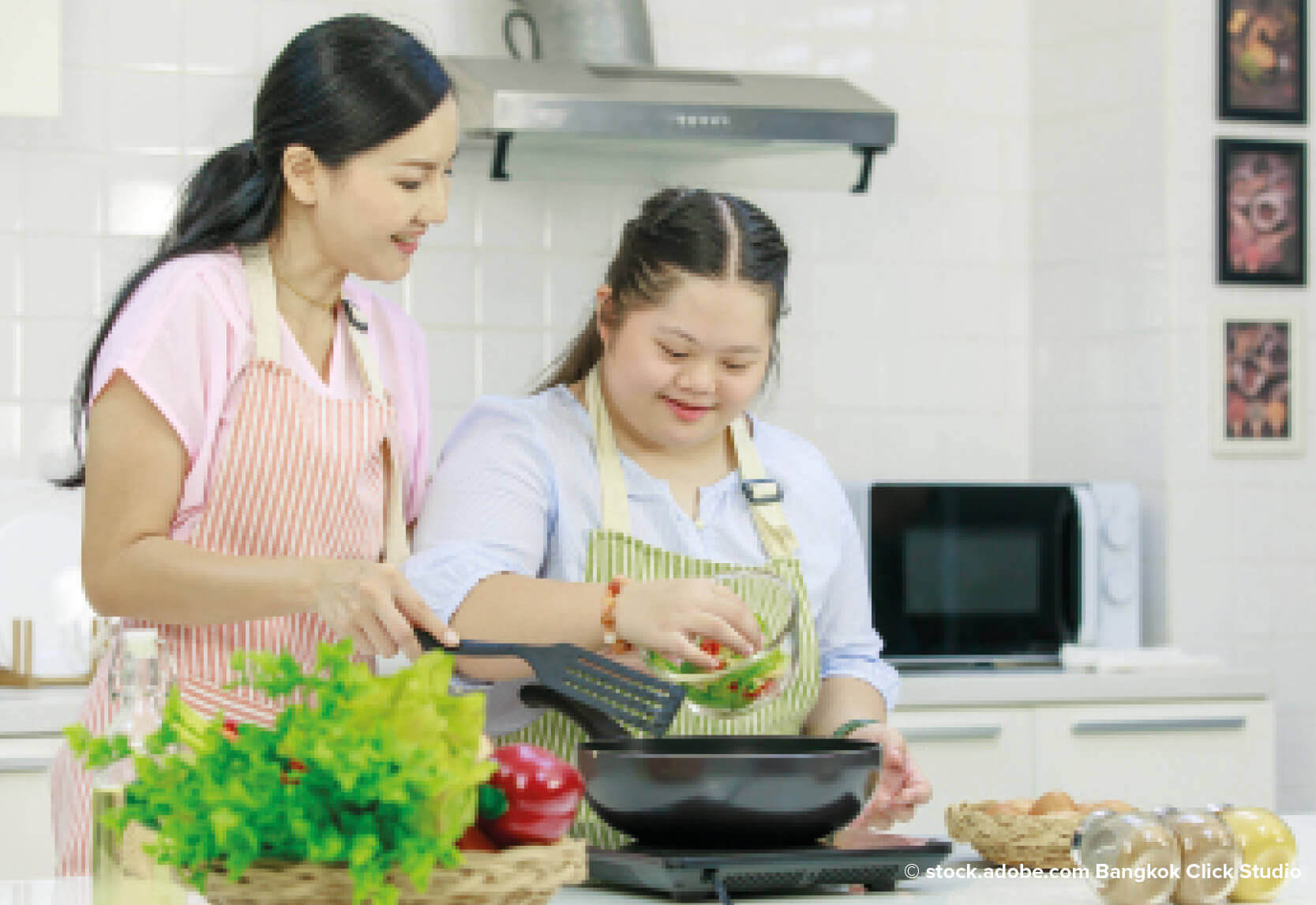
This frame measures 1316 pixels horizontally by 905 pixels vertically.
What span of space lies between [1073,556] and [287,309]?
1.98 meters

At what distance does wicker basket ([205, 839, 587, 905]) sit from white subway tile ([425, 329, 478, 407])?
7.89ft

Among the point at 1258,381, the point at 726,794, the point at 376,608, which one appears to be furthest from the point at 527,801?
the point at 1258,381

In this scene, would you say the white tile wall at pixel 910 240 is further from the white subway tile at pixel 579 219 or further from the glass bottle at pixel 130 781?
the glass bottle at pixel 130 781

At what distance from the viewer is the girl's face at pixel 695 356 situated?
1803 mm

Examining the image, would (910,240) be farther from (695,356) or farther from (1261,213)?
(695,356)

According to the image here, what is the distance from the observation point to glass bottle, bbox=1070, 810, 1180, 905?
135cm

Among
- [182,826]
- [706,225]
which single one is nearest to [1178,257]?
[706,225]

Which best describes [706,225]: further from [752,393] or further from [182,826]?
[182,826]

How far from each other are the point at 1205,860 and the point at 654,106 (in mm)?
1995

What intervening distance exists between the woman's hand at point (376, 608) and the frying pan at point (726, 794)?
0.17m

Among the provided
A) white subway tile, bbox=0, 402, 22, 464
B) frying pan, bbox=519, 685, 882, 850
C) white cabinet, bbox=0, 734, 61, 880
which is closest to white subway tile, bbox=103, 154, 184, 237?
white subway tile, bbox=0, 402, 22, 464

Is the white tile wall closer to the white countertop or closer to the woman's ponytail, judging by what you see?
the white countertop

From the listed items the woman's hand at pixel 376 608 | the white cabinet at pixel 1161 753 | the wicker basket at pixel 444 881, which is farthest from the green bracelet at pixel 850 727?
the white cabinet at pixel 1161 753

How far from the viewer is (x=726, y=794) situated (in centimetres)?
135
